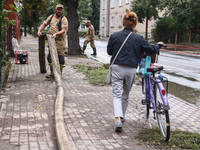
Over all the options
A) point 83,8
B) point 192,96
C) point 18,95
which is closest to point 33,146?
point 18,95

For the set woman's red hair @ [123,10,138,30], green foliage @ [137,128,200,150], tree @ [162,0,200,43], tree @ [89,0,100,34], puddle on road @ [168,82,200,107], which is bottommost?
puddle on road @ [168,82,200,107]

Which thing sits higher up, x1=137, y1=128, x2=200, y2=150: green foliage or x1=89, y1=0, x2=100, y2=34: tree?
x1=89, y1=0, x2=100, y2=34: tree

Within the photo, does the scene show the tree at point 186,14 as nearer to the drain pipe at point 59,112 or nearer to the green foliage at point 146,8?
the green foliage at point 146,8

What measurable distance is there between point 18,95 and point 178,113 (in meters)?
3.49

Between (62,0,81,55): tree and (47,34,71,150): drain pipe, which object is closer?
(47,34,71,150): drain pipe

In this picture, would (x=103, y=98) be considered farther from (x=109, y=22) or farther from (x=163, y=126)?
(x=109, y=22)

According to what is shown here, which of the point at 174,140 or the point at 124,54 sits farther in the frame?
the point at 124,54

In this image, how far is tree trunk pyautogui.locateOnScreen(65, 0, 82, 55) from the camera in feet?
55.3

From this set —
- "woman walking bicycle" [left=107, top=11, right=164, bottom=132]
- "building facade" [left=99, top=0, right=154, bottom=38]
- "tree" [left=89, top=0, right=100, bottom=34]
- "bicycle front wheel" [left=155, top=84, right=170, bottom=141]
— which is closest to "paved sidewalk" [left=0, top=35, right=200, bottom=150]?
"bicycle front wheel" [left=155, top=84, right=170, bottom=141]

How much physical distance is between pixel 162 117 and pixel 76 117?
1618 mm

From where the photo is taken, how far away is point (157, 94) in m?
4.75

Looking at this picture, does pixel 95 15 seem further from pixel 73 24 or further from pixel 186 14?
pixel 73 24

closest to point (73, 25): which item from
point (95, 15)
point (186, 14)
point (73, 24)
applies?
point (73, 24)

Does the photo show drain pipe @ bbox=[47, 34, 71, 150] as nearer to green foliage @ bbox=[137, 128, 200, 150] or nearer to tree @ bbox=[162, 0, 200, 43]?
green foliage @ bbox=[137, 128, 200, 150]
